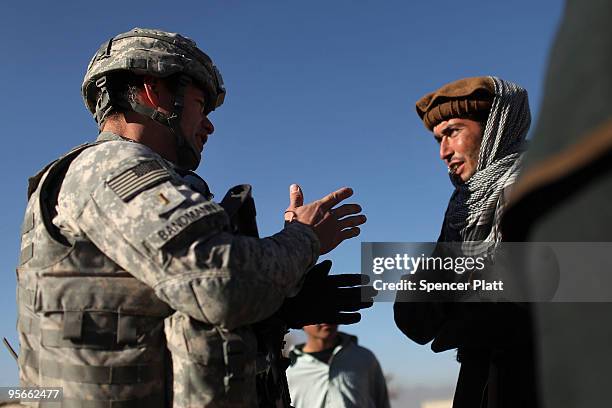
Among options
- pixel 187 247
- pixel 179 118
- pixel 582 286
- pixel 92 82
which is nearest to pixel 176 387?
pixel 187 247

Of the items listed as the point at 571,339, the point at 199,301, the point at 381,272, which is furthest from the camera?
the point at 381,272

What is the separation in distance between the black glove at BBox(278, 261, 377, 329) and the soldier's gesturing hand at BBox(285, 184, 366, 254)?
9.7 inches

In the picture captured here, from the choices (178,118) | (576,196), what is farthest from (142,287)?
(576,196)

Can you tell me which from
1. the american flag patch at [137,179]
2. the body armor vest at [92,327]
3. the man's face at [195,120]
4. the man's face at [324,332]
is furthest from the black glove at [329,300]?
the man's face at [324,332]

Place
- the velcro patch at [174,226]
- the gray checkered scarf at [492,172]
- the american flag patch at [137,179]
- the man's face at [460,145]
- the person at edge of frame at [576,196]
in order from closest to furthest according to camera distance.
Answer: the person at edge of frame at [576,196]
the velcro patch at [174,226]
the american flag patch at [137,179]
the gray checkered scarf at [492,172]
the man's face at [460,145]

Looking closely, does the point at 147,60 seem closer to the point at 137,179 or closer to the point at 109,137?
the point at 109,137

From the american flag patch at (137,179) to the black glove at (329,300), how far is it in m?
1.17

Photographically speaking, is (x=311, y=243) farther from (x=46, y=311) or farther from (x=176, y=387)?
(x=46, y=311)

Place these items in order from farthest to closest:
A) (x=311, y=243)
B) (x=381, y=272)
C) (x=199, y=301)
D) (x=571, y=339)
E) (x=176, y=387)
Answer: (x=381, y=272)
(x=311, y=243)
(x=176, y=387)
(x=199, y=301)
(x=571, y=339)

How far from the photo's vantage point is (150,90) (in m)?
3.32

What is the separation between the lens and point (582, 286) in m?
0.70

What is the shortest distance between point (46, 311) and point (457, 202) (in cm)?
239

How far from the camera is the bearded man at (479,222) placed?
10.1 ft

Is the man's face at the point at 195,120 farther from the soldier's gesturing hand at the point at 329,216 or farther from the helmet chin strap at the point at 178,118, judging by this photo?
the soldier's gesturing hand at the point at 329,216
